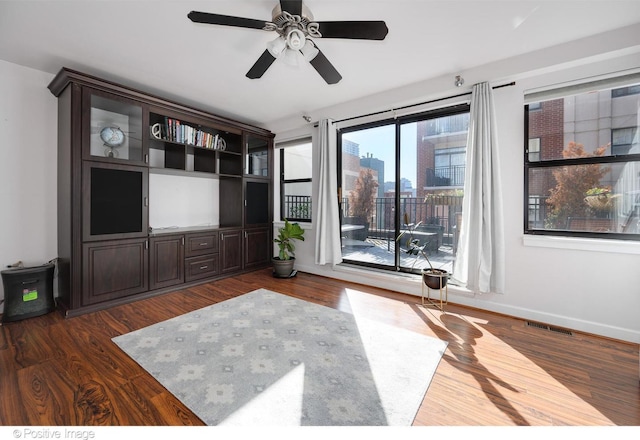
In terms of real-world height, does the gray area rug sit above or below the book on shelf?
below

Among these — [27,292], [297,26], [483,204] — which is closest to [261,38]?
[297,26]

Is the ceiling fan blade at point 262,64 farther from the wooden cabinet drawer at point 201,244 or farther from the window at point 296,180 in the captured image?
the wooden cabinet drawer at point 201,244

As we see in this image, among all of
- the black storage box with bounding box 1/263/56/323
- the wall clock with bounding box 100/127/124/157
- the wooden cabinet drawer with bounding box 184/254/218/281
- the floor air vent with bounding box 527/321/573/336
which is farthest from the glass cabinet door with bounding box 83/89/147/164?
the floor air vent with bounding box 527/321/573/336

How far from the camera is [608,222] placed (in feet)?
7.90

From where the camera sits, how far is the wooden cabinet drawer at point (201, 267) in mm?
3621

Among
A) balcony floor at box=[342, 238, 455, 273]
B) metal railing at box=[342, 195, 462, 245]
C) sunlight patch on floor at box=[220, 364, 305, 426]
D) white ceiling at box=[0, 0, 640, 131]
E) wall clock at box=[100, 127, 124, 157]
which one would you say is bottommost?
sunlight patch on floor at box=[220, 364, 305, 426]

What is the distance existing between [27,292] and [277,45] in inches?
132

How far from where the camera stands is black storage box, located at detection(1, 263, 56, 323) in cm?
253

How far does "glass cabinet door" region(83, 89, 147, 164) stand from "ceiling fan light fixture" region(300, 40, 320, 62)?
2.26 metres

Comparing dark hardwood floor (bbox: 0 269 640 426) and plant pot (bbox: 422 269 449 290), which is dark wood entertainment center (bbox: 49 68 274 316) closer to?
dark hardwood floor (bbox: 0 269 640 426)

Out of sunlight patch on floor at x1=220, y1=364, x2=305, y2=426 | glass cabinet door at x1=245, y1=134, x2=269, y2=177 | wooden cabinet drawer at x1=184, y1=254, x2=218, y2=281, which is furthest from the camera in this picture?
glass cabinet door at x1=245, y1=134, x2=269, y2=177

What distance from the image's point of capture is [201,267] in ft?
12.4

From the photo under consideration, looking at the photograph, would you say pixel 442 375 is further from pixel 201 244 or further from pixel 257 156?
pixel 257 156

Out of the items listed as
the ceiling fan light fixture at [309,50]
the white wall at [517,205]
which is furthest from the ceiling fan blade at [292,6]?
the white wall at [517,205]
